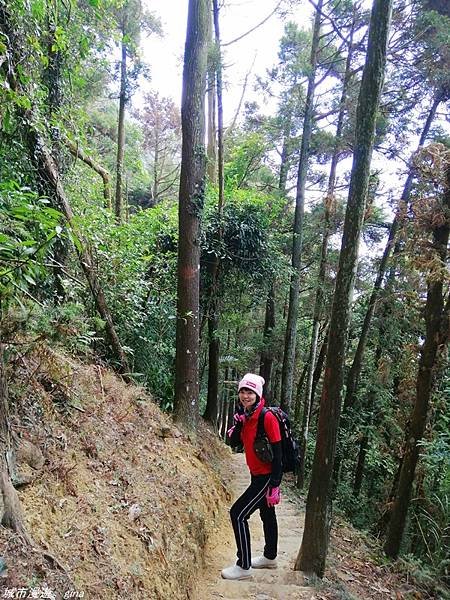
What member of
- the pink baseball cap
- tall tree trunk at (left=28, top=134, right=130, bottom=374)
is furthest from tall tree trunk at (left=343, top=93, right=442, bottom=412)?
the pink baseball cap

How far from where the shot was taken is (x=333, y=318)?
180 inches

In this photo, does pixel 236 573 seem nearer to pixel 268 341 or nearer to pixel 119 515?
pixel 119 515

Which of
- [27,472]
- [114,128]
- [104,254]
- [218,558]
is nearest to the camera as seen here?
[27,472]

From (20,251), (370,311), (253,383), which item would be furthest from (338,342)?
(370,311)

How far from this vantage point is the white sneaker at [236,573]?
447 centimetres

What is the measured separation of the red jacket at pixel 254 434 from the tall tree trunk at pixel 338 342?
1.76 ft

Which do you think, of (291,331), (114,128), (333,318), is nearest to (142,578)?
(333,318)

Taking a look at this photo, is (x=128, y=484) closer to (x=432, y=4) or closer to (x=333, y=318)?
(x=333, y=318)

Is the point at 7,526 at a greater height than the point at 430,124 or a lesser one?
lesser

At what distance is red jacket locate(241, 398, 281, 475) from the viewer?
432cm

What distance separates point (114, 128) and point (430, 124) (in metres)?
13.6

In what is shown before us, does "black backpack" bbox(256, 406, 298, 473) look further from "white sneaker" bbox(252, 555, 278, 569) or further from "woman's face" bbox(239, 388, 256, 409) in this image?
"white sneaker" bbox(252, 555, 278, 569)

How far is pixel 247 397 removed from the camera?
14.5 feet

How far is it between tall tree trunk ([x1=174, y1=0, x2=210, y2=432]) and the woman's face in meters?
3.11
